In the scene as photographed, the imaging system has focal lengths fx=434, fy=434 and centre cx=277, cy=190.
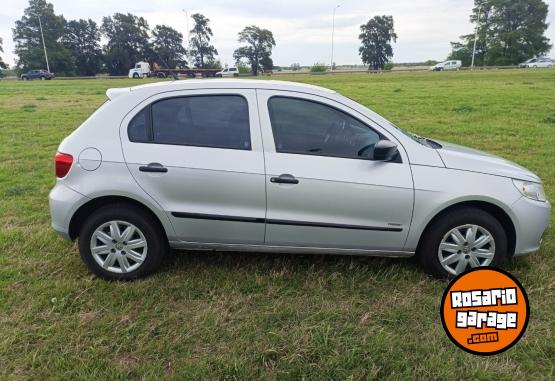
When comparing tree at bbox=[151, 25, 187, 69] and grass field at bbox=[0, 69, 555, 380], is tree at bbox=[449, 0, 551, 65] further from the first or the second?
grass field at bbox=[0, 69, 555, 380]

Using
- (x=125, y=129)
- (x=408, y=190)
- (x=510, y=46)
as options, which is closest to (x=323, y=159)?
(x=408, y=190)

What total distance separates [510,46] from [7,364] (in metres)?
76.8

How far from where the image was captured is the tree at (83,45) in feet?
243

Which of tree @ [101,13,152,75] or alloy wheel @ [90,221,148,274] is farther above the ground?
tree @ [101,13,152,75]

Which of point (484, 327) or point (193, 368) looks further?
point (193, 368)

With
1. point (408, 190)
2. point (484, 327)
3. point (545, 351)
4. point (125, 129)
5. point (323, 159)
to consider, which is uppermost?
point (125, 129)

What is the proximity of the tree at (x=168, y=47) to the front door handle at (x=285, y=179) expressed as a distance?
83.4 metres

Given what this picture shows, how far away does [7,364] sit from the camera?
2604mm

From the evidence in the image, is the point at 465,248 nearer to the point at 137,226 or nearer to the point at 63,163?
the point at 137,226

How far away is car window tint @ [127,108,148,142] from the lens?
3.41 metres

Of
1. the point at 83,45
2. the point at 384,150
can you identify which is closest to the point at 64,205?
the point at 384,150

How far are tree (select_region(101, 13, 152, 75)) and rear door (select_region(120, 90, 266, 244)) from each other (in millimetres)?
78600

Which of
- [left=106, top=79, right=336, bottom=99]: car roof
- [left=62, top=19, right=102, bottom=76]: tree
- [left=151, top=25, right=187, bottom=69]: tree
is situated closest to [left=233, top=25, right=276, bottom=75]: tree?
[left=151, top=25, right=187, bottom=69]: tree

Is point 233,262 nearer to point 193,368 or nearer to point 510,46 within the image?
point 193,368
